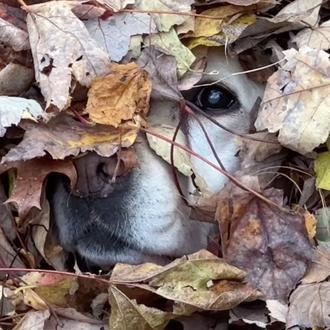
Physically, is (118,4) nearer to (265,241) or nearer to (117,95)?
(117,95)

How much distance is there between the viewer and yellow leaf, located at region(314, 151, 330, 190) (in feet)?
10.9

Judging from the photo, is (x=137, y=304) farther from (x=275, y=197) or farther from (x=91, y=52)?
(x=91, y=52)

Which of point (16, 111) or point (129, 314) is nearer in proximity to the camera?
point (129, 314)

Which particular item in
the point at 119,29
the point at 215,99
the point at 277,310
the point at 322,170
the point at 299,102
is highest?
the point at 119,29

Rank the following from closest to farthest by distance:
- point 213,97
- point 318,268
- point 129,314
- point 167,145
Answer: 1. point 129,314
2. point 318,268
3. point 167,145
4. point 213,97

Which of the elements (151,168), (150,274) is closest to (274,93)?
(151,168)

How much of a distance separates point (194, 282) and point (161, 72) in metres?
0.68

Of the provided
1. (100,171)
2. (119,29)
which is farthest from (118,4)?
(100,171)

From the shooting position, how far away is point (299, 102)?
128 inches

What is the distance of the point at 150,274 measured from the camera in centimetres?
303

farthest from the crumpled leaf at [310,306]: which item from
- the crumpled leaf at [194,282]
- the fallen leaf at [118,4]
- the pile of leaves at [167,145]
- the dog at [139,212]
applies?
the fallen leaf at [118,4]

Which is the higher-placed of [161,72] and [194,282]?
[161,72]

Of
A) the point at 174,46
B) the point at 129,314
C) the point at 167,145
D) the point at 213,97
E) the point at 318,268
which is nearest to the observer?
the point at 129,314

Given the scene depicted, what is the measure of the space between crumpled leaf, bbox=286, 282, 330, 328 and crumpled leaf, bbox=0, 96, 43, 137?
910 millimetres
